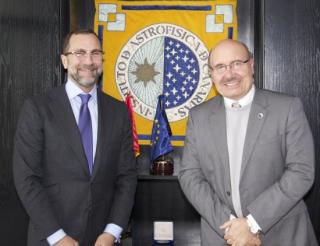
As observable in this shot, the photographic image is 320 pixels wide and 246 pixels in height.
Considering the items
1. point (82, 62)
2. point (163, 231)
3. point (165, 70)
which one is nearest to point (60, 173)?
point (82, 62)

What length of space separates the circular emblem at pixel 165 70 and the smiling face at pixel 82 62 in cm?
116

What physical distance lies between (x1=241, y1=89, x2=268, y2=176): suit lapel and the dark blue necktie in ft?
2.48

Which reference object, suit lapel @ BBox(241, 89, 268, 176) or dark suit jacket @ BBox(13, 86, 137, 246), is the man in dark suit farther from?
suit lapel @ BBox(241, 89, 268, 176)

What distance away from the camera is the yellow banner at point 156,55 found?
11.2ft

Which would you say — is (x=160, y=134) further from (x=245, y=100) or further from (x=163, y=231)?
(x=245, y=100)

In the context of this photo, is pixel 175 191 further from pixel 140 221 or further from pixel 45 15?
pixel 45 15

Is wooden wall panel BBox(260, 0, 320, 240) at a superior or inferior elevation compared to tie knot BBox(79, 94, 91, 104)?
superior

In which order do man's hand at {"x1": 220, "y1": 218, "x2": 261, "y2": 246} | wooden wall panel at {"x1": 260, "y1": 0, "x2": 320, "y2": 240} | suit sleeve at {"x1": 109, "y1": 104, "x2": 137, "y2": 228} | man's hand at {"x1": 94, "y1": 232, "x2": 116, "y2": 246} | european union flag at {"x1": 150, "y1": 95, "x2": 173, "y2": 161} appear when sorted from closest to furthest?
man's hand at {"x1": 220, "y1": 218, "x2": 261, "y2": 246}, man's hand at {"x1": 94, "y1": 232, "x2": 116, "y2": 246}, suit sleeve at {"x1": 109, "y1": 104, "x2": 137, "y2": 228}, wooden wall panel at {"x1": 260, "y1": 0, "x2": 320, "y2": 240}, european union flag at {"x1": 150, "y1": 95, "x2": 173, "y2": 161}

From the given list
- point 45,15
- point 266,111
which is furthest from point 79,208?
point 45,15

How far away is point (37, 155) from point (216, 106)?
93cm

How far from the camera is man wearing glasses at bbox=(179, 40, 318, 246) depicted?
2004mm

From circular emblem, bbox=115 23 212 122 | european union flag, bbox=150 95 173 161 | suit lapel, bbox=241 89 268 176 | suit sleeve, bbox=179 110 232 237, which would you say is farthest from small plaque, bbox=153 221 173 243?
suit lapel, bbox=241 89 268 176

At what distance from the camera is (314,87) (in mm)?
2988

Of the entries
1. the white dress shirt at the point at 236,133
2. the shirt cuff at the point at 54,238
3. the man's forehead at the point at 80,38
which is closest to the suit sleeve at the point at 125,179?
the shirt cuff at the point at 54,238
